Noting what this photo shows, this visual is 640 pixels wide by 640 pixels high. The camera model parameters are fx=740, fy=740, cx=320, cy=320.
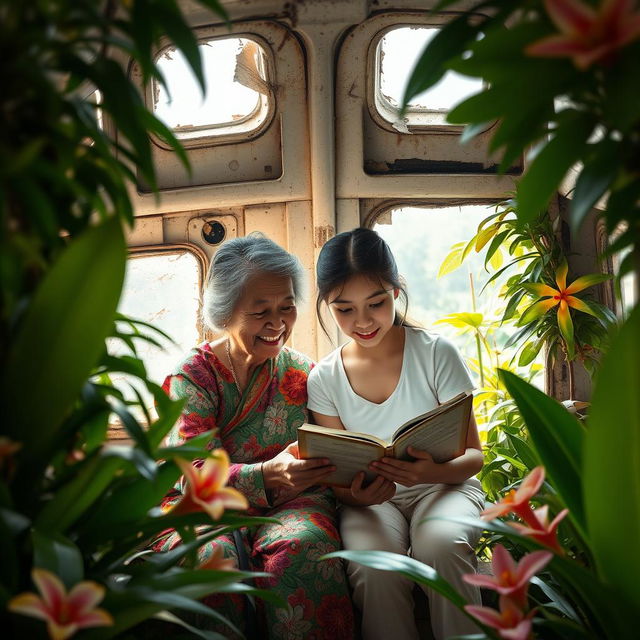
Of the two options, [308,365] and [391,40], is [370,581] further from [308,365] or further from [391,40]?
[391,40]

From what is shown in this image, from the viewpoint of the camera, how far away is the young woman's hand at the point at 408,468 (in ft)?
5.98

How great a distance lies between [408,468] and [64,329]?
110 centimetres

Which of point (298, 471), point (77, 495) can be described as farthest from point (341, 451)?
point (77, 495)

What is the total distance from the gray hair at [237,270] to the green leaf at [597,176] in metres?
1.38

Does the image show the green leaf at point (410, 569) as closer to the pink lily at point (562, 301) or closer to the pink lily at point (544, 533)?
the pink lily at point (544, 533)

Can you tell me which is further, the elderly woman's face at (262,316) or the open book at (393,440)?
the elderly woman's face at (262,316)

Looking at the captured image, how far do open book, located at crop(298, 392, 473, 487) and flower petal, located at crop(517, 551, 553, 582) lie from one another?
2.33 feet

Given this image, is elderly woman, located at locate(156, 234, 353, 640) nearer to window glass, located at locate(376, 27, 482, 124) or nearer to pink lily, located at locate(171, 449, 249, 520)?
pink lily, located at locate(171, 449, 249, 520)

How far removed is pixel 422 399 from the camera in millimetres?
2180

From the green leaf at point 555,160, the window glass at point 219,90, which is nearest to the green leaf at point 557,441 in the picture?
the green leaf at point 555,160

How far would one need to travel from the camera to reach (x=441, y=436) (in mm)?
1847

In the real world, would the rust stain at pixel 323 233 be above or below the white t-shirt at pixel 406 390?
above

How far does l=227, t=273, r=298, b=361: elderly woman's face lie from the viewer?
2.18m

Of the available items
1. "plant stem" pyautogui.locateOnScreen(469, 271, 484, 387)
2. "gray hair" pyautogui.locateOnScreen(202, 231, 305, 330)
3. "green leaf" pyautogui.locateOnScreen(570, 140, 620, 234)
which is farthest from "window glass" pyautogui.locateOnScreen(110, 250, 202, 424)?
"green leaf" pyautogui.locateOnScreen(570, 140, 620, 234)
